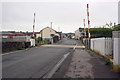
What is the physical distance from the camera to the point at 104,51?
49.0ft

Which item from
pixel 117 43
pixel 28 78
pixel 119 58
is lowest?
Result: pixel 28 78

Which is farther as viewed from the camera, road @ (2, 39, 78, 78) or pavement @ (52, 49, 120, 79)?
Answer: road @ (2, 39, 78, 78)

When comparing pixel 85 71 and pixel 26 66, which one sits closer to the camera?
pixel 85 71

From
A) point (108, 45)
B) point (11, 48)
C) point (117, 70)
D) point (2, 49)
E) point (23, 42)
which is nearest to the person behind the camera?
point (117, 70)

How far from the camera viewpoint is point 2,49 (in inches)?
822

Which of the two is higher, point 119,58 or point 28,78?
point 119,58

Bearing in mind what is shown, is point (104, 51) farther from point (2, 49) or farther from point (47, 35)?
point (47, 35)

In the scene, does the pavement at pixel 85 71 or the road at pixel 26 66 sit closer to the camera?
the pavement at pixel 85 71

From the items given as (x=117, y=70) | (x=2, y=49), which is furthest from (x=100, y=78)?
(x=2, y=49)

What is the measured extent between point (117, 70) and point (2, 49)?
1498cm

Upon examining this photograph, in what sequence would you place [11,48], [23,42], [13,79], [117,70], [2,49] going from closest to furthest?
[13,79] < [117,70] < [2,49] < [11,48] < [23,42]

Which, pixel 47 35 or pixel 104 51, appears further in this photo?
pixel 47 35

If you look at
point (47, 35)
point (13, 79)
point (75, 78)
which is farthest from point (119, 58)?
point (47, 35)

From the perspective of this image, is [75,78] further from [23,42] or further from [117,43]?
[23,42]
